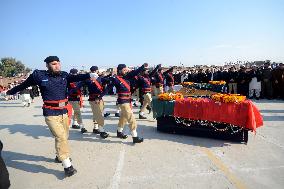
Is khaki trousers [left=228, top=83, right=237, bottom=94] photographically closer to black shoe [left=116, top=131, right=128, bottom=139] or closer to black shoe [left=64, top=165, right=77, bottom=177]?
black shoe [left=116, top=131, right=128, bottom=139]

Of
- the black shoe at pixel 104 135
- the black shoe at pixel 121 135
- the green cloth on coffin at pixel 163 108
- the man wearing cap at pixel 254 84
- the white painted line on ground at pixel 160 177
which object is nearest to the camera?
the white painted line on ground at pixel 160 177

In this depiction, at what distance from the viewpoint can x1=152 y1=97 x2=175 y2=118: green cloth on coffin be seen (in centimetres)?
887

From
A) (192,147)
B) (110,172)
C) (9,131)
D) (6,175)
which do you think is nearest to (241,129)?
(192,147)

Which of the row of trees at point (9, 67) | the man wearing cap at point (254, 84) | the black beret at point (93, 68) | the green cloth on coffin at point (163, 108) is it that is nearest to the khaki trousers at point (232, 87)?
the man wearing cap at point (254, 84)

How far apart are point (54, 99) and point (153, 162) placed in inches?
102

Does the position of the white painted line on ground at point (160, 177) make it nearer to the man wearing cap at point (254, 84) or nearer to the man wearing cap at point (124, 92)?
the man wearing cap at point (124, 92)

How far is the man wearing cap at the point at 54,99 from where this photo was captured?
236 inches

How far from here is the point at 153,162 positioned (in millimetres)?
6477

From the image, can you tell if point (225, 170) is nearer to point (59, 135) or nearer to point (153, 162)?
point (153, 162)

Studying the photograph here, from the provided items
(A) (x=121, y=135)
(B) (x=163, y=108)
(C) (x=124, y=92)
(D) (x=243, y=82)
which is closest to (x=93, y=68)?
(C) (x=124, y=92)

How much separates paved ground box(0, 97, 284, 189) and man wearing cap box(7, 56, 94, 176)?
1.86 ft

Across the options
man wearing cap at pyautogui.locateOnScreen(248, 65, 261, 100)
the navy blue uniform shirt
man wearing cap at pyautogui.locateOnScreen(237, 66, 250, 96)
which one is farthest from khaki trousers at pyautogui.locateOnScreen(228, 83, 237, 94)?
the navy blue uniform shirt

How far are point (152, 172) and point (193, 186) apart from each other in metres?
1.02

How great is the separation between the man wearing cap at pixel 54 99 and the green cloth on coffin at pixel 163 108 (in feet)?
12.0
